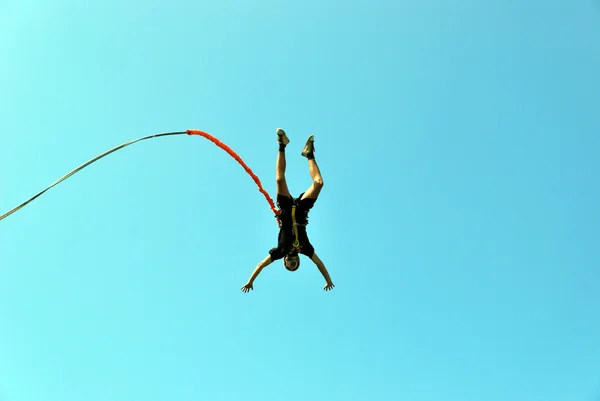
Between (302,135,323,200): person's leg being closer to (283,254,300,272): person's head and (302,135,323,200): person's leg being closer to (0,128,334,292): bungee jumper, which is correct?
(0,128,334,292): bungee jumper

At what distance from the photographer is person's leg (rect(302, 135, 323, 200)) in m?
11.5

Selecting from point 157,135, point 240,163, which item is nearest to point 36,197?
point 157,135

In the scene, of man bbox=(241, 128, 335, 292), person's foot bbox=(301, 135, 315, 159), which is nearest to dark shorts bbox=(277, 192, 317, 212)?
man bbox=(241, 128, 335, 292)

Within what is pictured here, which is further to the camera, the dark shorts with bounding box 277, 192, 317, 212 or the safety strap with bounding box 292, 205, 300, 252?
the safety strap with bounding box 292, 205, 300, 252

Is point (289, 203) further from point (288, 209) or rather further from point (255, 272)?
point (255, 272)

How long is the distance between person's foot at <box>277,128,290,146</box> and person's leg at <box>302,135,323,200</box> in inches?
27.1

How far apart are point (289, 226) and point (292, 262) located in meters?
0.91

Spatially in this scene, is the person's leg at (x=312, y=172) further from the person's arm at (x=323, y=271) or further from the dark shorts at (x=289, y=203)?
the person's arm at (x=323, y=271)

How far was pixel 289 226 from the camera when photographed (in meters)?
11.7

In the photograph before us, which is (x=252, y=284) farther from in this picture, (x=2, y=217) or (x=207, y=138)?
(x=2, y=217)

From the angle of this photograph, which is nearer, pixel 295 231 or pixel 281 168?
pixel 281 168

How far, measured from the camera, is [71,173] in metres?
8.46

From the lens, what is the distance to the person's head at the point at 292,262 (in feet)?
39.0

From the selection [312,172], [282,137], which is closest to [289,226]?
[312,172]
